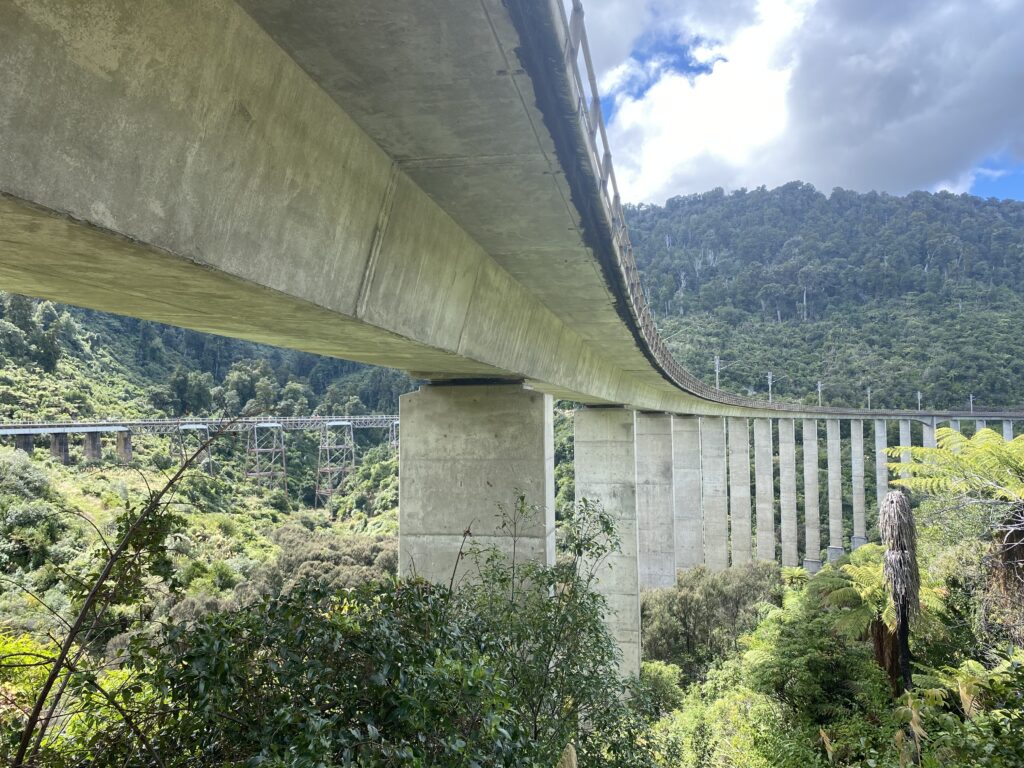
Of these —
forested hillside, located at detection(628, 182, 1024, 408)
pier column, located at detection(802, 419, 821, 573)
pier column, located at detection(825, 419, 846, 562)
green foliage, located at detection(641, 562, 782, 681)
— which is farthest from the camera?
forested hillside, located at detection(628, 182, 1024, 408)

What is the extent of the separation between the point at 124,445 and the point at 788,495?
38188mm

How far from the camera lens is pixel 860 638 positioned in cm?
1393

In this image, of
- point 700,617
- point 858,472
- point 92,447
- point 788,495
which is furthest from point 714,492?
point 92,447

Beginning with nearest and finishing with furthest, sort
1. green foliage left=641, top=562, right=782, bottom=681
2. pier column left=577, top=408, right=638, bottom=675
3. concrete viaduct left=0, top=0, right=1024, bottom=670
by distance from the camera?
concrete viaduct left=0, top=0, right=1024, bottom=670
pier column left=577, top=408, right=638, bottom=675
green foliage left=641, top=562, right=782, bottom=681

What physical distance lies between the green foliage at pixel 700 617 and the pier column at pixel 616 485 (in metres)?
6.48

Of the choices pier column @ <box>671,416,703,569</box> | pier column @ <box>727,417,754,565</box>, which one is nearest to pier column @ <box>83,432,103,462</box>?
pier column @ <box>671,416,703,569</box>

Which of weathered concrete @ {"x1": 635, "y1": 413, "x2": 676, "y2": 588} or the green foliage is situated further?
weathered concrete @ {"x1": 635, "y1": 413, "x2": 676, "y2": 588}

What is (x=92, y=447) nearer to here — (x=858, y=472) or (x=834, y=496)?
(x=834, y=496)

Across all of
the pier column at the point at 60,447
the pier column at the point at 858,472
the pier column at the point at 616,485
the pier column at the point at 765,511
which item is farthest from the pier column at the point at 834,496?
the pier column at the point at 60,447

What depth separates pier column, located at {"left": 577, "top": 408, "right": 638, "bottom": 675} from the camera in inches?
715

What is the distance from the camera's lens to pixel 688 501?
105ft

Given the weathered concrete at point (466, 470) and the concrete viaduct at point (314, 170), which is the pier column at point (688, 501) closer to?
the weathered concrete at point (466, 470)

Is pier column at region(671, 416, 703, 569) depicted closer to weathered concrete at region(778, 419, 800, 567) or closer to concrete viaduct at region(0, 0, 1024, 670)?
weathered concrete at region(778, 419, 800, 567)

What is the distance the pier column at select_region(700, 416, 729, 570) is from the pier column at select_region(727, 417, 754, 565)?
2.54 m
